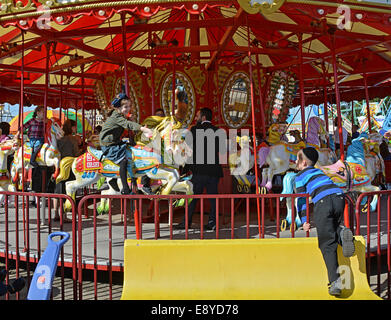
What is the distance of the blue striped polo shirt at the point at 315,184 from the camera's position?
3.73 m

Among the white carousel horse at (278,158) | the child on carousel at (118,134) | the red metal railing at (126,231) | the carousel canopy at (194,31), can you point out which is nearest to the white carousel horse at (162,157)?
the child on carousel at (118,134)

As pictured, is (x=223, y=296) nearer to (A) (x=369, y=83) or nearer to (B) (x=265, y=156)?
(B) (x=265, y=156)

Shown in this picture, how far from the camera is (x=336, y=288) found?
3637 millimetres

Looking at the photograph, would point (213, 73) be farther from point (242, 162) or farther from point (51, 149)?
point (51, 149)

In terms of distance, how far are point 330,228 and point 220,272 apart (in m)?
0.99

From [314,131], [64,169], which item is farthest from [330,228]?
[64,169]

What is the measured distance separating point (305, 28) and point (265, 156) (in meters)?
2.11

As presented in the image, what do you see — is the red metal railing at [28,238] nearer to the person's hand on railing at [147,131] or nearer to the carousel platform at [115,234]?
the carousel platform at [115,234]

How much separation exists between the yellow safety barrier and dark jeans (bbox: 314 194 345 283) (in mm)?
204

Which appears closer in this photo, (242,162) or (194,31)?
(242,162)

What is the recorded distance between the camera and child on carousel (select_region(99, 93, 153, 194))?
5.71m

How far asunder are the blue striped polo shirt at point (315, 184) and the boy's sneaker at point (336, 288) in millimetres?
680

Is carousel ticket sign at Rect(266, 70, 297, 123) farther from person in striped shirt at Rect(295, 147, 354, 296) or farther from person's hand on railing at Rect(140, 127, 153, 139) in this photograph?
person in striped shirt at Rect(295, 147, 354, 296)
